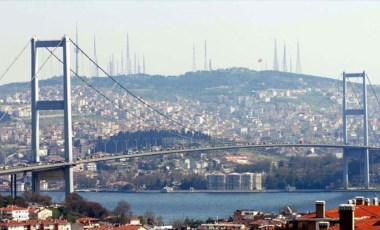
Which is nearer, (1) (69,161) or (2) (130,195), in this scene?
(1) (69,161)

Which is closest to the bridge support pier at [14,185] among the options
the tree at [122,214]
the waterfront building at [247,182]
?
the tree at [122,214]

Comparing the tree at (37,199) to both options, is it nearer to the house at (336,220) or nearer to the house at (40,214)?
the house at (40,214)

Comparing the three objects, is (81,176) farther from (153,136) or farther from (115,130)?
(115,130)

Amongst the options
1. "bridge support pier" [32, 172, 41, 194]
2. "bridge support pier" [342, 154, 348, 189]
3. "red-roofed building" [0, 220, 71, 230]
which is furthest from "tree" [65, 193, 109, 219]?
"bridge support pier" [342, 154, 348, 189]

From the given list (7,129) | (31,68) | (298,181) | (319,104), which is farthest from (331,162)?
(319,104)

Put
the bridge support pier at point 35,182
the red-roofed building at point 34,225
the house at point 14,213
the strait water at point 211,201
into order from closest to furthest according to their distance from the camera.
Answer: the red-roofed building at point 34,225 < the house at point 14,213 < the bridge support pier at point 35,182 < the strait water at point 211,201

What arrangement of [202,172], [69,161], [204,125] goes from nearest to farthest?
[69,161] → [202,172] → [204,125]

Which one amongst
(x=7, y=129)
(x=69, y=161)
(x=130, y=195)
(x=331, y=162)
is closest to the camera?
(x=69, y=161)

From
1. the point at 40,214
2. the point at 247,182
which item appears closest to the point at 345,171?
the point at 247,182
